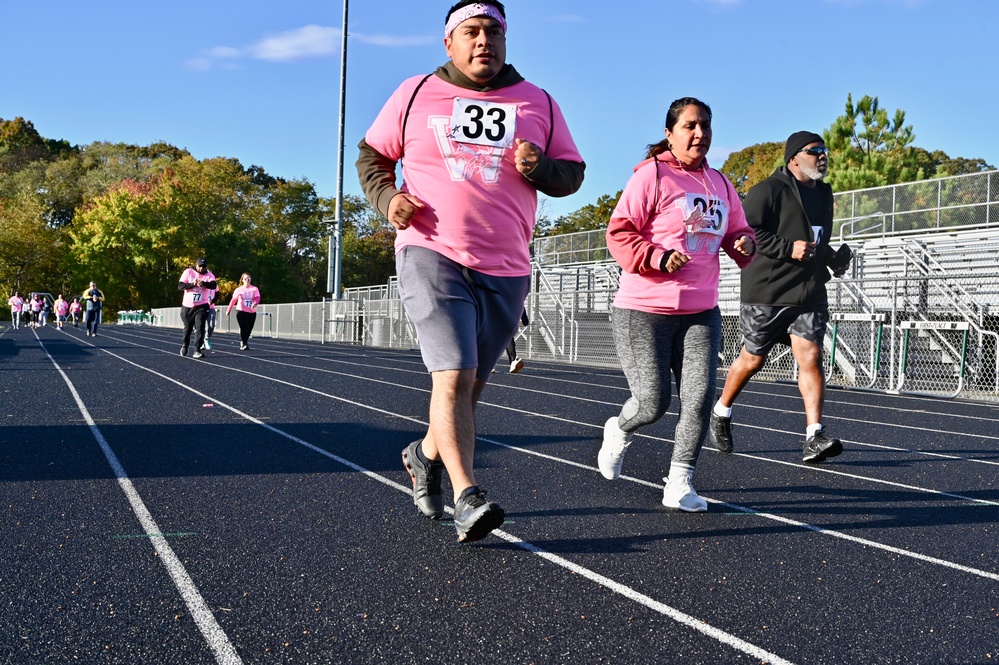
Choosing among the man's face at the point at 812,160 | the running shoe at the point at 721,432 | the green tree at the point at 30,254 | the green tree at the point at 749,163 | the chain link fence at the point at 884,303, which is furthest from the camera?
the green tree at the point at 30,254

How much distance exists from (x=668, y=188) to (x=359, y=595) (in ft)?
7.98

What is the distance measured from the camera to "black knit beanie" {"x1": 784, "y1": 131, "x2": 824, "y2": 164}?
6.47 meters

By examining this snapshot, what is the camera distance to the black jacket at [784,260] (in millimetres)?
6480

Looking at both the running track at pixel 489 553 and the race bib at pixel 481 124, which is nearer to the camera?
the running track at pixel 489 553

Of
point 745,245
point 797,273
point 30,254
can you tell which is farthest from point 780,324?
point 30,254

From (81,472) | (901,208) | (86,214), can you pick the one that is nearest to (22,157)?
(86,214)

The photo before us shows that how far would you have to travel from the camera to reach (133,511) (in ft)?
15.1

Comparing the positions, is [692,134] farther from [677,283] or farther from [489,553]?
[489,553]

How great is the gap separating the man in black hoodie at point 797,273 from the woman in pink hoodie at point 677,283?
1659 millimetres

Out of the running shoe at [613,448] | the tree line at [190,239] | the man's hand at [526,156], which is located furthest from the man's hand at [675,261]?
the tree line at [190,239]

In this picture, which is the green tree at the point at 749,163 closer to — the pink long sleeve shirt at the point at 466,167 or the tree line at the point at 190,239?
the tree line at the point at 190,239

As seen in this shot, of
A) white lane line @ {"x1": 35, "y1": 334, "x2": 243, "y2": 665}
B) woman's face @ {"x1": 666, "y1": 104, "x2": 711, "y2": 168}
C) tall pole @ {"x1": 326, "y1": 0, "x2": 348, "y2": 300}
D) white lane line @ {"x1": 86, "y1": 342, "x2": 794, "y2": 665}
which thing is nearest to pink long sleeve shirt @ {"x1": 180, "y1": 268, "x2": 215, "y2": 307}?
white lane line @ {"x1": 35, "y1": 334, "x2": 243, "y2": 665}

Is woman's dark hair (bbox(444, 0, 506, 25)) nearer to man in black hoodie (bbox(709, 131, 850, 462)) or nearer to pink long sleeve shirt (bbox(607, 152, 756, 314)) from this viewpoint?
pink long sleeve shirt (bbox(607, 152, 756, 314))

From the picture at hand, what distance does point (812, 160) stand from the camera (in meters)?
6.42
